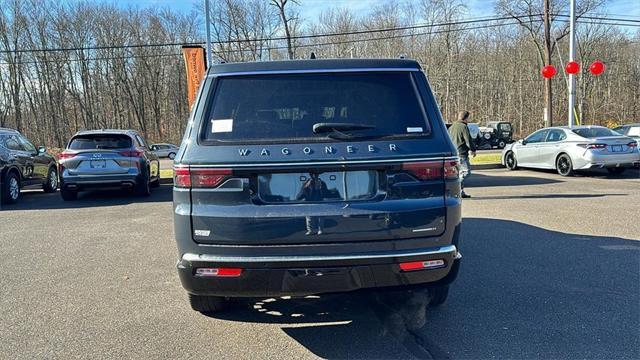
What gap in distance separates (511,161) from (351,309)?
→ 41.7 ft

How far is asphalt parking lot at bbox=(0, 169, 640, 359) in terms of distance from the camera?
3.16 m

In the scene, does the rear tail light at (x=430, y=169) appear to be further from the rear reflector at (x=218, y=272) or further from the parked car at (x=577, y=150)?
the parked car at (x=577, y=150)

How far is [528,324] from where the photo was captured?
136 inches

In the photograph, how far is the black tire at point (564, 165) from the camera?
1245 cm

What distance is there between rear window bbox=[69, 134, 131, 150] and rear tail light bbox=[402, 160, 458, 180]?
904cm

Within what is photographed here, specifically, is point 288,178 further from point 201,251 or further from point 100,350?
point 100,350

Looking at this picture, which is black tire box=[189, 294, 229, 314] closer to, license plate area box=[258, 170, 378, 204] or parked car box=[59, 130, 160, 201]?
license plate area box=[258, 170, 378, 204]

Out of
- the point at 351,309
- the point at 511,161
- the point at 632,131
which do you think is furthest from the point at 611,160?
the point at 351,309

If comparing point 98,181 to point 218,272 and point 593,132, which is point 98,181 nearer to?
point 218,272

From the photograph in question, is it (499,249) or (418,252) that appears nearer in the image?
(418,252)

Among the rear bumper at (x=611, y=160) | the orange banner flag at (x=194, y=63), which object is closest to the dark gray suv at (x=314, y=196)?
the rear bumper at (x=611, y=160)

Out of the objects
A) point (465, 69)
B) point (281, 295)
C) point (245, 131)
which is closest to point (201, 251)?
point (281, 295)

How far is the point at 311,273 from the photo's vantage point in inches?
108

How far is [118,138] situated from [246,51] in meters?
32.3
